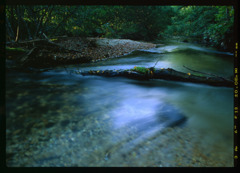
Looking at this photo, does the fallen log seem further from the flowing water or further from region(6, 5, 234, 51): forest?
region(6, 5, 234, 51): forest

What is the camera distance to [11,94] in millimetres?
3871

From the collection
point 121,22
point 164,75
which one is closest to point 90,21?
point 164,75

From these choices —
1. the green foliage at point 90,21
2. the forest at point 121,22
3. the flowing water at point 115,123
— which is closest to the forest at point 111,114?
the flowing water at point 115,123

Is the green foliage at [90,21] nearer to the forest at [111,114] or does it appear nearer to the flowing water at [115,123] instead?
the forest at [111,114]

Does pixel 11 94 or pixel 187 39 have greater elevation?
pixel 187 39

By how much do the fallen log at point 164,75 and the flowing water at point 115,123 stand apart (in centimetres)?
21

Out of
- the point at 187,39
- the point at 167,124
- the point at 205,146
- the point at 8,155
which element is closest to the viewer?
the point at 8,155

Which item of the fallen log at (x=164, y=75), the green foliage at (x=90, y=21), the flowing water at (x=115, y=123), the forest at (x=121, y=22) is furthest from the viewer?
the green foliage at (x=90, y=21)

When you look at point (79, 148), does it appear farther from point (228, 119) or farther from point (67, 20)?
point (67, 20)

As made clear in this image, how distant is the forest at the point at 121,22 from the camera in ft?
25.9

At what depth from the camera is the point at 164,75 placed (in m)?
5.38

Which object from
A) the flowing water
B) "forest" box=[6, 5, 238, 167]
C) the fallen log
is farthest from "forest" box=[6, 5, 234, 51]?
the flowing water

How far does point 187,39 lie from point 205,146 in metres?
18.3
